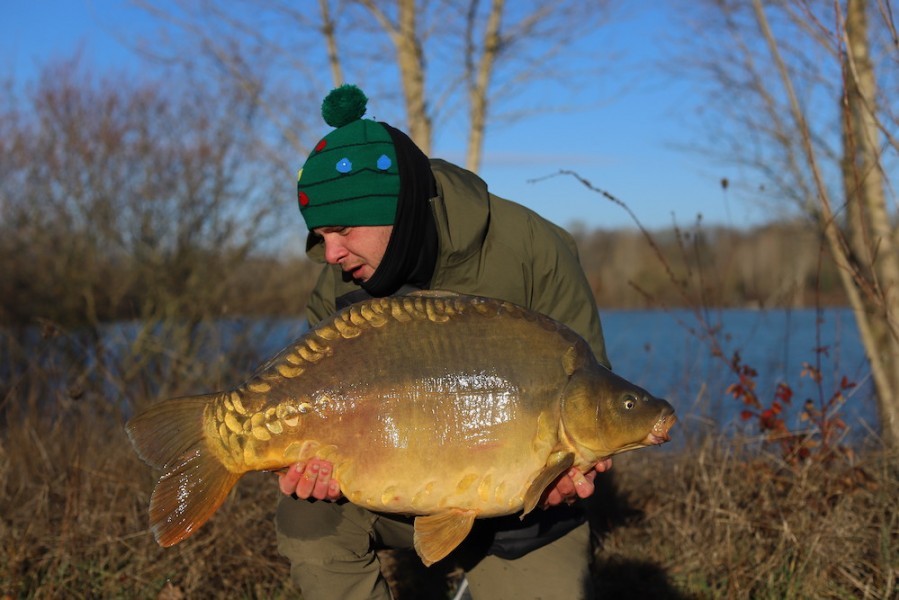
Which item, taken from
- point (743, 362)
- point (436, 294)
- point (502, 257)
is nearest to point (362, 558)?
point (436, 294)

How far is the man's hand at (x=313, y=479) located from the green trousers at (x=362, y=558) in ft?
1.36

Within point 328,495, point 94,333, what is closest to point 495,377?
point 328,495

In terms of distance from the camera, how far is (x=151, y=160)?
397 inches

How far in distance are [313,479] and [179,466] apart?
30 cm

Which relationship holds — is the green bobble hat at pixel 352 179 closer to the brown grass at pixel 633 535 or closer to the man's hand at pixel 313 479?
the man's hand at pixel 313 479

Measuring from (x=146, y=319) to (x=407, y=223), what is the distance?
25.0 feet

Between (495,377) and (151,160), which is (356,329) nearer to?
(495,377)

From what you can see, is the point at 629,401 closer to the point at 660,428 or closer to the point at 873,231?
the point at 660,428

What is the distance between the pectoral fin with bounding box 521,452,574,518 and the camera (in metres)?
2.12

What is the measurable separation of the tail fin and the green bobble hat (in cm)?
57

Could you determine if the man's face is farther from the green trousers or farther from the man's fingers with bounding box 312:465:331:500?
the green trousers

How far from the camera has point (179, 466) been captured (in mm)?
2178

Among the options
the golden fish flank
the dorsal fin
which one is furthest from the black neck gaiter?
the golden fish flank

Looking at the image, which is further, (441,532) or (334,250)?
(334,250)
